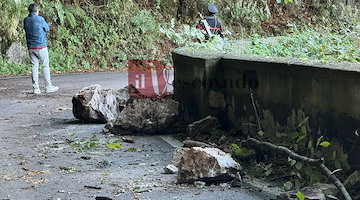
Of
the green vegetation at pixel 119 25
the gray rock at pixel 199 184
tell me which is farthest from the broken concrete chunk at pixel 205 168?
the green vegetation at pixel 119 25

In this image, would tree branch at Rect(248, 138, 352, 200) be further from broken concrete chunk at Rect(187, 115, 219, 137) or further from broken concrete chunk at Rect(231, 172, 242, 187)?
broken concrete chunk at Rect(187, 115, 219, 137)

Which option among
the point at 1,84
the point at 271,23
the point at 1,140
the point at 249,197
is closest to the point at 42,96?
the point at 1,84

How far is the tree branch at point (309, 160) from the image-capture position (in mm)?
4828

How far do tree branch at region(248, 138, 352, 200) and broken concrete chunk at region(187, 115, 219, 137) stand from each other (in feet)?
4.28

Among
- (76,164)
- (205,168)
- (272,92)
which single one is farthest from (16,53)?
(205,168)

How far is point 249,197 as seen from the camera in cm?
525

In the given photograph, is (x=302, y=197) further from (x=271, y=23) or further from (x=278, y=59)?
(x=271, y=23)

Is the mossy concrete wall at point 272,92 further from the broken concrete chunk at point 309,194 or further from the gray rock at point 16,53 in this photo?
the gray rock at point 16,53

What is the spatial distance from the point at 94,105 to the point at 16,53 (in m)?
11.5

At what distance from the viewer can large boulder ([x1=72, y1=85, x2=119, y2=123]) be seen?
30.6 feet

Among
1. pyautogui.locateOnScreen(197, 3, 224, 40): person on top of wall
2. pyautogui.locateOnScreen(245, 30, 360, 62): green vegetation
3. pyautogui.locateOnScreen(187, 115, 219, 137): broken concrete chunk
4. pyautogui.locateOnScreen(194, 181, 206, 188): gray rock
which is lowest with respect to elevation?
pyautogui.locateOnScreen(194, 181, 206, 188): gray rock

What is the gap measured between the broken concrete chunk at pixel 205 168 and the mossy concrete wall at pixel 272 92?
3.40 feet

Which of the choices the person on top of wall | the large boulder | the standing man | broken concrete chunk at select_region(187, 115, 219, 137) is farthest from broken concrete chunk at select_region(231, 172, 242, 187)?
the standing man

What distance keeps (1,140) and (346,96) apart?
5196 mm
